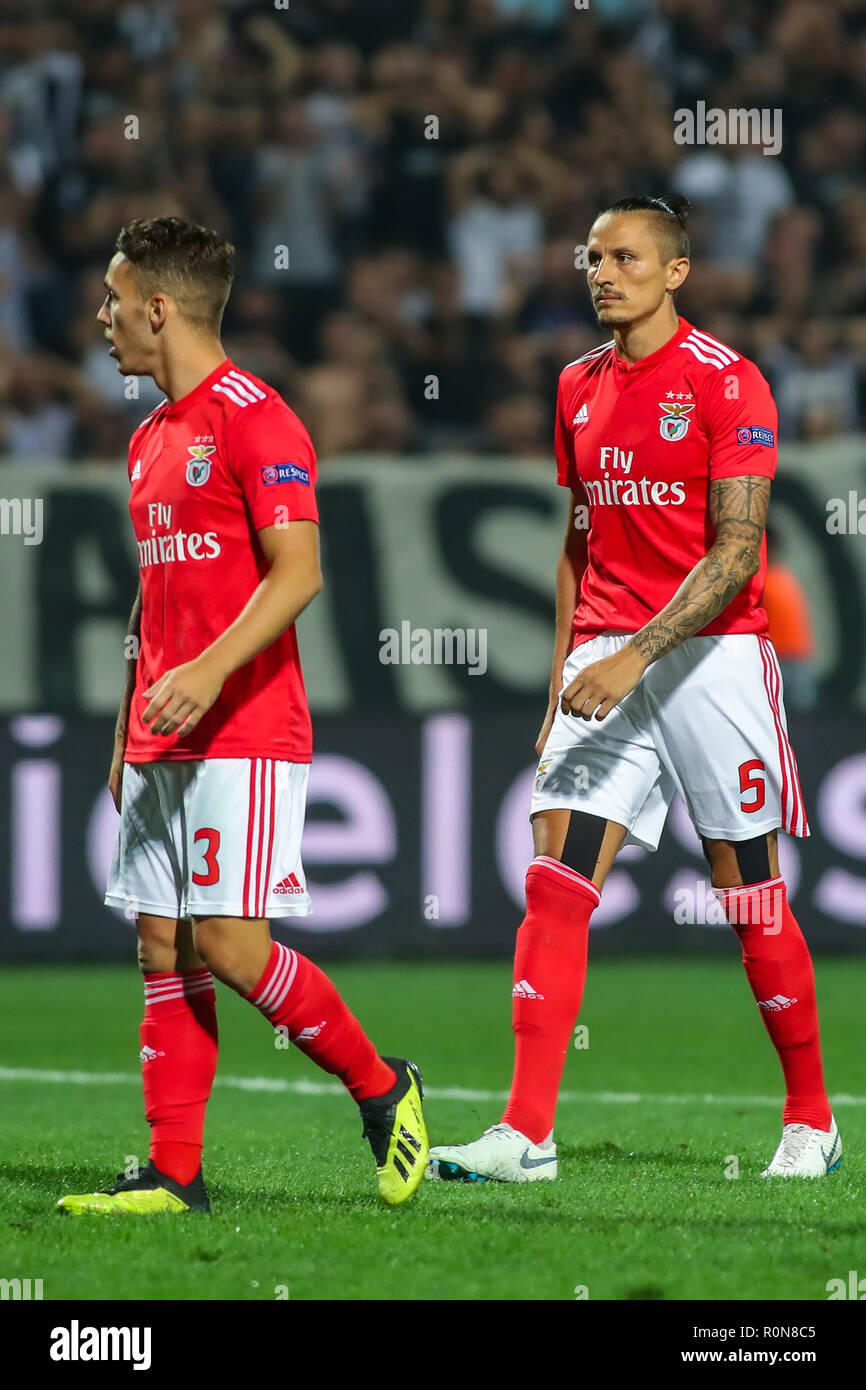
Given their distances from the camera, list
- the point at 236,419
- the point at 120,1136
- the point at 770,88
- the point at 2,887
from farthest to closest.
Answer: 1. the point at 770,88
2. the point at 2,887
3. the point at 120,1136
4. the point at 236,419

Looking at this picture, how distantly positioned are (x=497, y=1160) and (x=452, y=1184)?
0.11 metres

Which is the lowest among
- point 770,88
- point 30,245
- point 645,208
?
point 645,208

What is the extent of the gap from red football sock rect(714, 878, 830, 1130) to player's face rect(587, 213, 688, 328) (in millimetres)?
1344

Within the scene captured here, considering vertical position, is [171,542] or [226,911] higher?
[171,542]

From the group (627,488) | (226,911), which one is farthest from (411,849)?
(226,911)

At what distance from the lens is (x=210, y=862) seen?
3.90m

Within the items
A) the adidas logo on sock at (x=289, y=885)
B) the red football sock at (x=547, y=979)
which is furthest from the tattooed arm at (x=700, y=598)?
the adidas logo on sock at (x=289, y=885)

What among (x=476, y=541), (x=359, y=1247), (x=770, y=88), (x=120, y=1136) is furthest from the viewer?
(x=770, y=88)

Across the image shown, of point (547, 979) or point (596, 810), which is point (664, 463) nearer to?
point (596, 810)

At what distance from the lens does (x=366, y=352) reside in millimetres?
11250

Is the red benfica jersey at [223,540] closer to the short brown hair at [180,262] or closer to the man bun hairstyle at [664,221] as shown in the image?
the short brown hair at [180,262]

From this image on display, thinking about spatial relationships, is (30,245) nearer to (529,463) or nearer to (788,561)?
(529,463)
